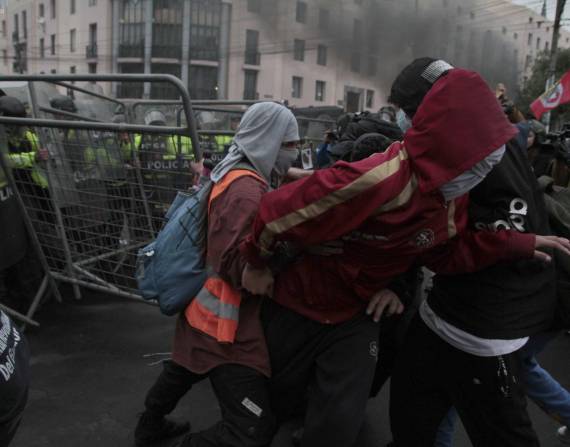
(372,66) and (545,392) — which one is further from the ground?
(372,66)

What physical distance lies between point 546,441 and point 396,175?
2086mm

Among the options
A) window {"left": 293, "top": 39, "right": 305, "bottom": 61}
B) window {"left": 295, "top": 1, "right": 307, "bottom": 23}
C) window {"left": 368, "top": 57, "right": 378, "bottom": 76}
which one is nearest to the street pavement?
window {"left": 368, "top": 57, "right": 378, "bottom": 76}

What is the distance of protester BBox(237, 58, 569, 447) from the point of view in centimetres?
153

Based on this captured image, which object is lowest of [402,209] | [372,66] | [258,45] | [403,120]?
[402,209]

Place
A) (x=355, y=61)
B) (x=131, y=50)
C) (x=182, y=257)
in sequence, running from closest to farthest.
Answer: (x=182, y=257) → (x=355, y=61) → (x=131, y=50)

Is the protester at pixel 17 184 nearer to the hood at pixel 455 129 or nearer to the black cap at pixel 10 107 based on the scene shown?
the black cap at pixel 10 107

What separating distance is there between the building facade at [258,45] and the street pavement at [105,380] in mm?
27523

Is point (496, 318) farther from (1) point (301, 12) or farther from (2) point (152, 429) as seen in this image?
(1) point (301, 12)

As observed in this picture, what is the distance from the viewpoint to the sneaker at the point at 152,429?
2522mm

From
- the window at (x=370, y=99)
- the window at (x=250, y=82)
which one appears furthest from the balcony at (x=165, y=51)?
the window at (x=370, y=99)

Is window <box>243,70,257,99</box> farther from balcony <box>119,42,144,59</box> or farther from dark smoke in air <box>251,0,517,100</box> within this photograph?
balcony <box>119,42,144,59</box>

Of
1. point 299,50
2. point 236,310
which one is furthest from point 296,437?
point 299,50

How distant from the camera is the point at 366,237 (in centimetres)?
169

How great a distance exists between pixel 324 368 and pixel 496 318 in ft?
1.97
